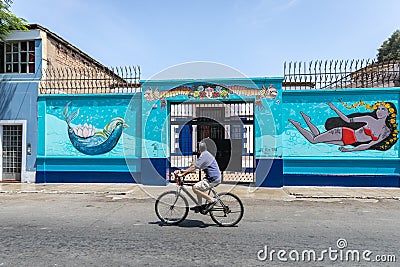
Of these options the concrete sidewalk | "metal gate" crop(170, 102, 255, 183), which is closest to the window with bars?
the concrete sidewalk

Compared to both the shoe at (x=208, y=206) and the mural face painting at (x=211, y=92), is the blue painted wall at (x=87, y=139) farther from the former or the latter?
the shoe at (x=208, y=206)

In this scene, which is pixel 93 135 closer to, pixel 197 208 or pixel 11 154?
pixel 11 154

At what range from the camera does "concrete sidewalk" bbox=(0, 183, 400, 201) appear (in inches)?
417

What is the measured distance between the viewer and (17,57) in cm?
1362

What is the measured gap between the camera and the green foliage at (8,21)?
12.4 meters

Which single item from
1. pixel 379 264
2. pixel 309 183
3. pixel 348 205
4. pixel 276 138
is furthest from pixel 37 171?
pixel 379 264

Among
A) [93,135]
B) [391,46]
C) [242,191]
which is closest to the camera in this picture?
[242,191]

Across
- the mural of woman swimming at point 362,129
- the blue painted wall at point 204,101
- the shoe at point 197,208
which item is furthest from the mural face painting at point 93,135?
the shoe at point 197,208

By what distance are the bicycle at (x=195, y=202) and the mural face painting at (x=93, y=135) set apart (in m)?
6.39

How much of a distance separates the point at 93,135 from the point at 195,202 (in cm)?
727

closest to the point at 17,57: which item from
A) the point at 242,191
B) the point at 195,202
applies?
the point at 242,191

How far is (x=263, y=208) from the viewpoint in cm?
877

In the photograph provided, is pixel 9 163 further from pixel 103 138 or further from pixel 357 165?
pixel 357 165

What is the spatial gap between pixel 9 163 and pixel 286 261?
39.3ft
